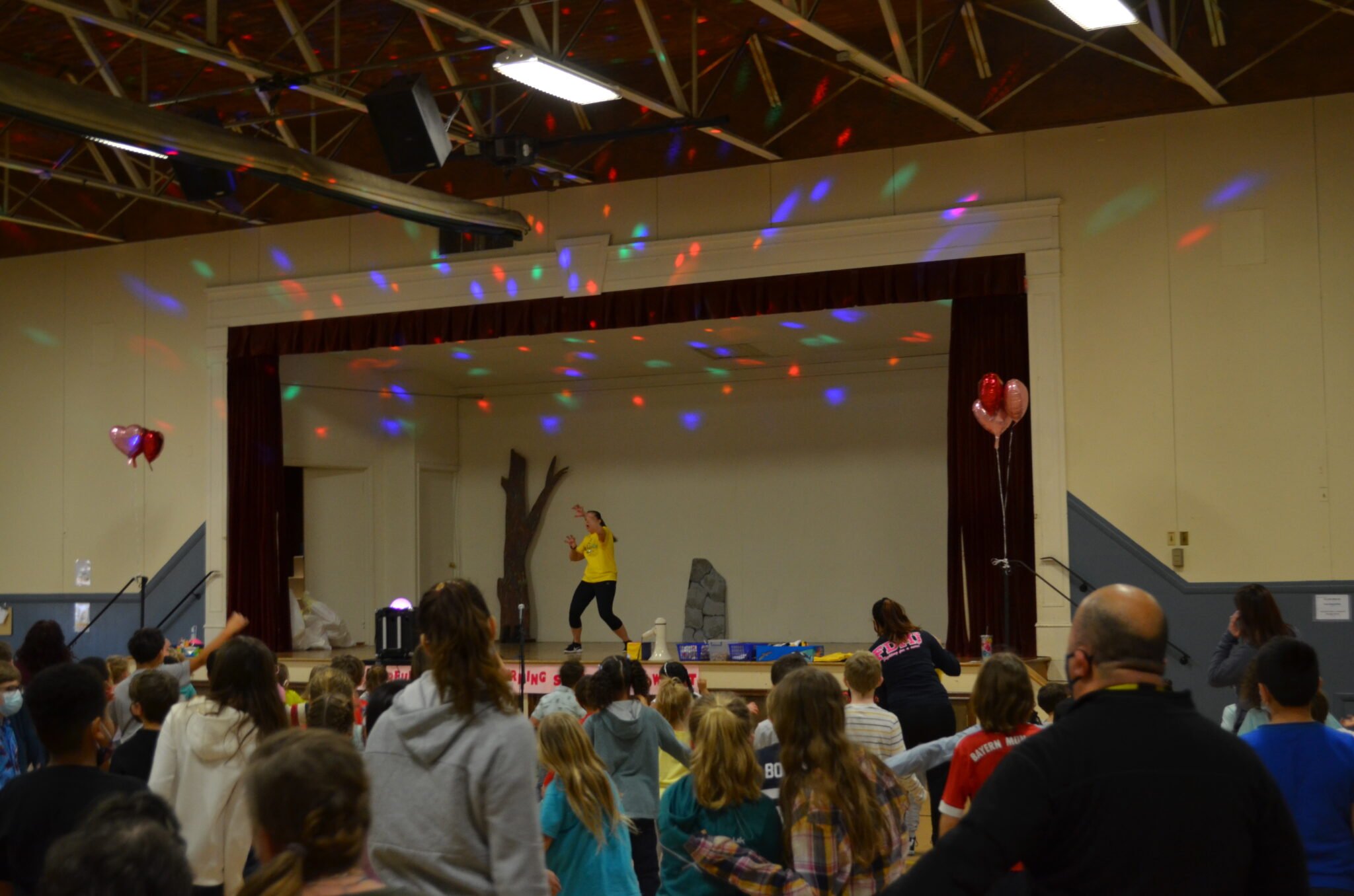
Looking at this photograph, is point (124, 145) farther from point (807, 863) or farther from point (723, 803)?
point (807, 863)

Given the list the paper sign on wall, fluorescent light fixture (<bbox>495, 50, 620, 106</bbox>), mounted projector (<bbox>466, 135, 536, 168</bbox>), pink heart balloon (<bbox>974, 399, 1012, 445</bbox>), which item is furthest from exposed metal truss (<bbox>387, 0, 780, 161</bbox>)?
the paper sign on wall

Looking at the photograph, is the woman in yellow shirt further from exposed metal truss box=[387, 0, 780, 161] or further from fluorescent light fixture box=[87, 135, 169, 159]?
fluorescent light fixture box=[87, 135, 169, 159]

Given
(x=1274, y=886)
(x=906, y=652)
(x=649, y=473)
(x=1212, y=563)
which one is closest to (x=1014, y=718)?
(x=1274, y=886)

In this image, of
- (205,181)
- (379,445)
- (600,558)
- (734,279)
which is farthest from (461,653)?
(379,445)

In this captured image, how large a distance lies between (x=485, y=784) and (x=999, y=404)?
26.9ft

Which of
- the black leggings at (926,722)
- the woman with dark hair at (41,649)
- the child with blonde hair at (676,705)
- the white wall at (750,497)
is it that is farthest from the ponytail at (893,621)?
the white wall at (750,497)

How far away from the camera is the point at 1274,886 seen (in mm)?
1904

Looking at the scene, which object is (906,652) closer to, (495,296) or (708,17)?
(708,17)

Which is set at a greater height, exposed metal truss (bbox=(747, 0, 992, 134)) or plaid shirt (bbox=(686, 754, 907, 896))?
exposed metal truss (bbox=(747, 0, 992, 134))

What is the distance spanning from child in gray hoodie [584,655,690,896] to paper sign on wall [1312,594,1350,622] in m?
6.57

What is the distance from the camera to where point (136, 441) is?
12945mm

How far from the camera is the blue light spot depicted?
11.0 meters

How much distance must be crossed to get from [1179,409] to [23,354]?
11.5 meters

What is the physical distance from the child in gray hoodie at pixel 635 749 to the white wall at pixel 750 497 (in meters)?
9.21
